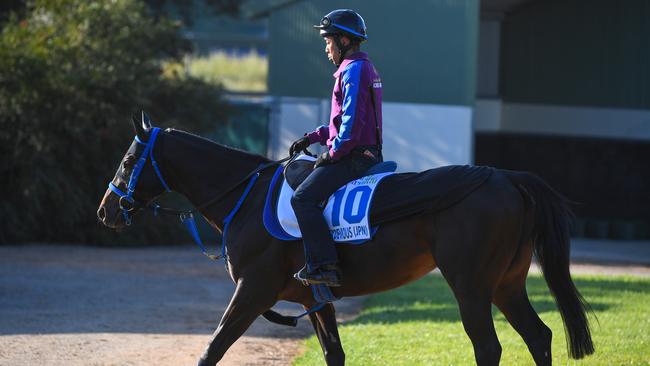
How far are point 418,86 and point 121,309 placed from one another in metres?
9.20

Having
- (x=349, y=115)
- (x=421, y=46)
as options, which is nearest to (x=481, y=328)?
(x=349, y=115)

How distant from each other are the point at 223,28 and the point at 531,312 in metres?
44.5

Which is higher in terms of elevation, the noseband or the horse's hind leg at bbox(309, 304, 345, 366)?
the noseband

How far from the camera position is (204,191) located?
22.4ft

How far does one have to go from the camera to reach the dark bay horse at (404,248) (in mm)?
6047

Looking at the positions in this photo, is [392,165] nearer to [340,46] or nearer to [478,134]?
[340,46]

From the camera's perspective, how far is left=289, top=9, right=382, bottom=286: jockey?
6.19 meters

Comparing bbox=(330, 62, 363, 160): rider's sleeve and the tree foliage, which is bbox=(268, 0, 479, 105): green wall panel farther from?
bbox=(330, 62, 363, 160): rider's sleeve

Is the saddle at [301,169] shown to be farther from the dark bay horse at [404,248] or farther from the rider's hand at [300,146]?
the dark bay horse at [404,248]

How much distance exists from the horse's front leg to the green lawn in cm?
179

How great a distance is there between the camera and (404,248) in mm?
6246

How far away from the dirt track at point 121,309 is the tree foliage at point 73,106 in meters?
0.70

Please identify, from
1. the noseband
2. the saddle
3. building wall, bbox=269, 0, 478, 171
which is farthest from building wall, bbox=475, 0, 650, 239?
the noseband

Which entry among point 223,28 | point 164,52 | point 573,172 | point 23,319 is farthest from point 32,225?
point 223,28
